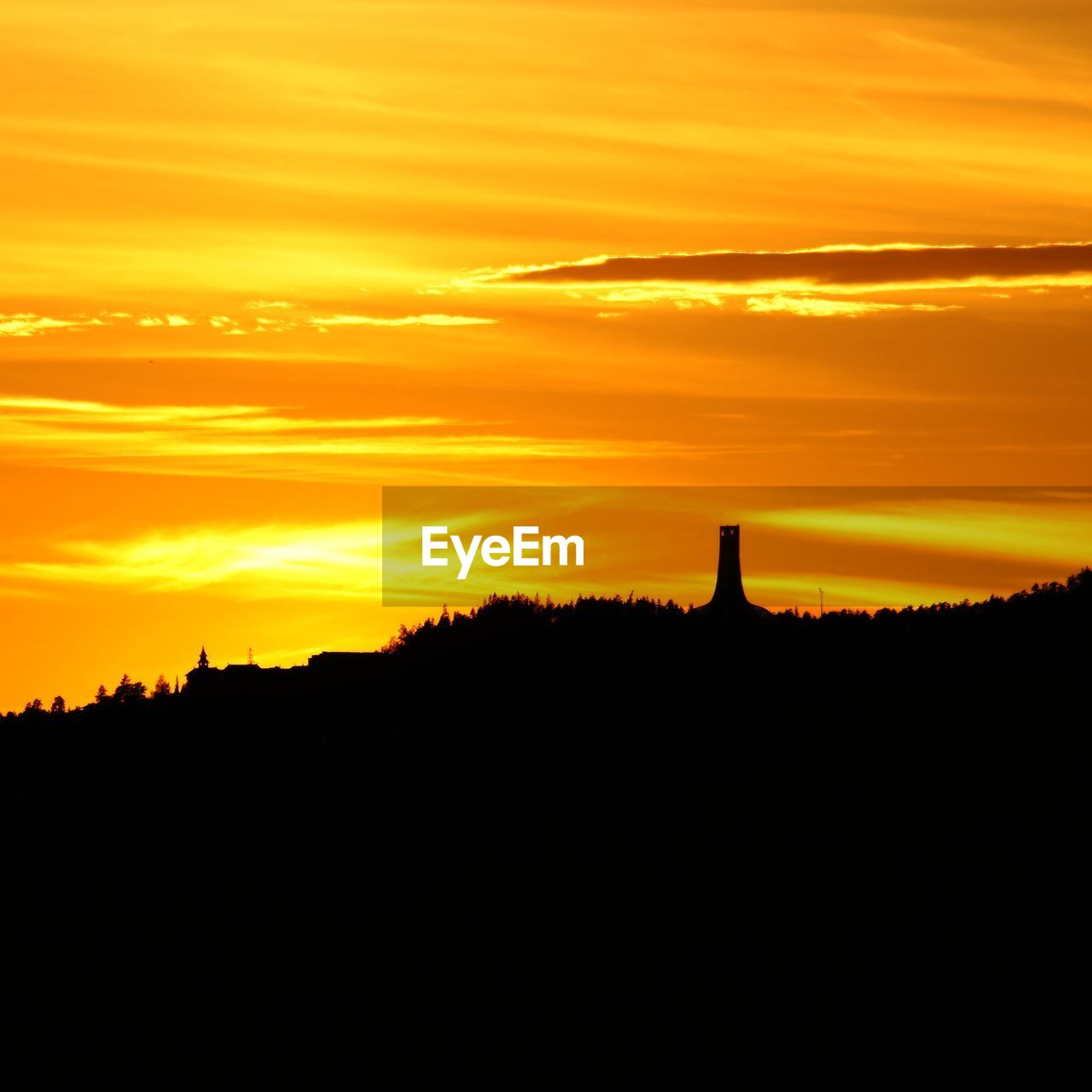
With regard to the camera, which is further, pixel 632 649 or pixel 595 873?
pixel 632 649

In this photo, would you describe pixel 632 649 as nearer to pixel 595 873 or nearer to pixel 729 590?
pixel 729 590

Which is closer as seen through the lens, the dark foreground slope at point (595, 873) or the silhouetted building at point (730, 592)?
the dark foreground slope at point (595, 873)

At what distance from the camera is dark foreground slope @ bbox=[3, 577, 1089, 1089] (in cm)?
8250

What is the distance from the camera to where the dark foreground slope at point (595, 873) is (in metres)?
82.5

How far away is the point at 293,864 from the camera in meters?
108

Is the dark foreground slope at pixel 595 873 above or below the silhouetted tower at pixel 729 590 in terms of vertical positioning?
below

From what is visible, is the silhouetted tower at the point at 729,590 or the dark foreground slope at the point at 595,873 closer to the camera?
the dark foreground slope at the point at 595,873

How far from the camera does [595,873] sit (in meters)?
102

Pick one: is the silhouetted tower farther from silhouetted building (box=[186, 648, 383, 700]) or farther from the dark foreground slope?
silhouetted building (box=[186, 648, 383, 700])

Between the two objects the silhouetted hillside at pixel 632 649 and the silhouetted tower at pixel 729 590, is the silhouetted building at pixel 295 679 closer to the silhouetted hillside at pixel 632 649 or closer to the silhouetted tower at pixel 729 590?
the silhouetted hillside at pixel 632 649

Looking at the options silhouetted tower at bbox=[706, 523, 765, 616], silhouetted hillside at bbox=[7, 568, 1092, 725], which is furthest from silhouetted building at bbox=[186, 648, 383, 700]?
silhouetted tower at bbox=[706, 523, 765, 616]

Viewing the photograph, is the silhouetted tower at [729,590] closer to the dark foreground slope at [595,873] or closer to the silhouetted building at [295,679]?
the dark foreground slope at [595,873]

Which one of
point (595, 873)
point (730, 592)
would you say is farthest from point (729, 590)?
point (595, 873)

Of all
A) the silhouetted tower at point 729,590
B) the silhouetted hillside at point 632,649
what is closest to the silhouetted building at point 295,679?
the silhouetted hillside at point 632,649
